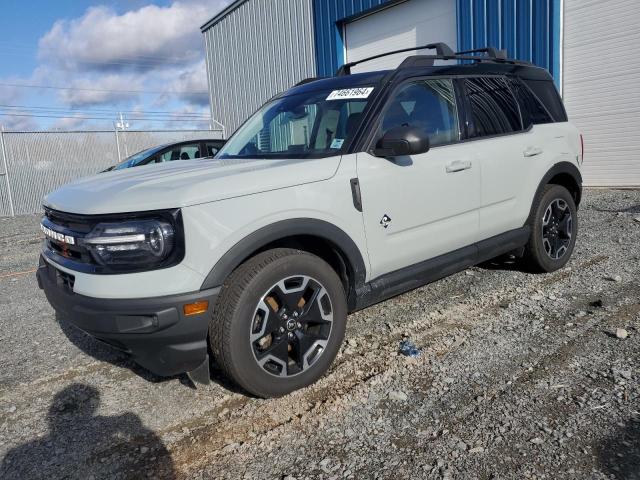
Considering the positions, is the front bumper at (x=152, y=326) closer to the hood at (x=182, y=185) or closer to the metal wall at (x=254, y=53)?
the hood at (x=182, y=185)

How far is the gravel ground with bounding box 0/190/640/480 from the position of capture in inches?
92.5

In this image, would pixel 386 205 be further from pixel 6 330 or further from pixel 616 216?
pixel 616 216

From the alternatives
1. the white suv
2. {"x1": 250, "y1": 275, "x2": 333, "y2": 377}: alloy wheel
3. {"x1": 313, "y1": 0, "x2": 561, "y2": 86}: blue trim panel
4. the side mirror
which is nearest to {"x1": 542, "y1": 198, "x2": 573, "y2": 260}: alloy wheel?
the white suv

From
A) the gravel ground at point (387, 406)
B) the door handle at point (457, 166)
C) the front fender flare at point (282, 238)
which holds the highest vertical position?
the door handle at point (457, 166)

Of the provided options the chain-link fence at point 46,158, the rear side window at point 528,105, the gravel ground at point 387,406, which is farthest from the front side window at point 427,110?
the chain-link fence at point 46,158

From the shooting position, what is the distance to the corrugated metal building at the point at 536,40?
988 centimetres

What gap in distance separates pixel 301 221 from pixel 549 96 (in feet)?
10.7

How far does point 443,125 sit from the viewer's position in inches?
151

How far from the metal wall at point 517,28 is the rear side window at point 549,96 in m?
6.23

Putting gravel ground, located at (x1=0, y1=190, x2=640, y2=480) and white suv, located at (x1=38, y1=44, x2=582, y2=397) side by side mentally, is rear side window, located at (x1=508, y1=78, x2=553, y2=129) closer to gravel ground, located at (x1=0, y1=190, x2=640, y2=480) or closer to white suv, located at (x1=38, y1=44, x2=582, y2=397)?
white suv, located at (x1=38, y1=44, x2=582, y2=397)

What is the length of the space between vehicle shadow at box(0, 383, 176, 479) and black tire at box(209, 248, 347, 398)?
0.55 m

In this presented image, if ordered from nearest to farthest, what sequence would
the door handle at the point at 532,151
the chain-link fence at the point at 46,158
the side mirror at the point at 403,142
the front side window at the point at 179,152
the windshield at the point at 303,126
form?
the side mirror at the point at 403,142 < the windshield at the point at 303,126 < the door handle at the point at 532,151 < the front side window at the point at 179,152 < the chain-link fence at the point at 46,158

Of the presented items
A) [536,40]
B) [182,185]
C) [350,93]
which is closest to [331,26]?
[536,40]

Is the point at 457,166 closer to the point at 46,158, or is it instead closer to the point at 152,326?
the point at 152,326
